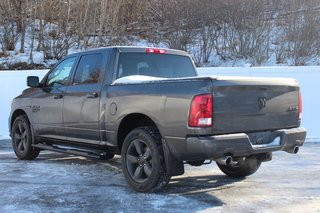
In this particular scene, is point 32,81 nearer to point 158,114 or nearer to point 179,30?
point 158,114

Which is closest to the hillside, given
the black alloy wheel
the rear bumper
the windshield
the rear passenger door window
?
the windshield

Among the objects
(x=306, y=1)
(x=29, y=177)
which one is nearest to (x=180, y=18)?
(x=306, y=1)

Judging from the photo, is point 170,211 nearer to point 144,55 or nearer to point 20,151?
point 144,55

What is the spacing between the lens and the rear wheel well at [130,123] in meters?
6.08

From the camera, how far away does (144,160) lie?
6000mm

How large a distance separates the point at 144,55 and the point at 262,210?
2.87 m

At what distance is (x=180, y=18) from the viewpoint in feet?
57.8

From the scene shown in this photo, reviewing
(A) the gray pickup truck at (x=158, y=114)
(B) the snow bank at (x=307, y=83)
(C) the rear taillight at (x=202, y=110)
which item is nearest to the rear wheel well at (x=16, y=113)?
(A) the gray pickup truck at (x=158, y=114)

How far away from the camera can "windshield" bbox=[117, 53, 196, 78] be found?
22.0 feet

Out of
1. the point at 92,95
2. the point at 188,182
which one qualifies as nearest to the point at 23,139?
the point at 92,95

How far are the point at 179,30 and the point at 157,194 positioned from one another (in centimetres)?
1218

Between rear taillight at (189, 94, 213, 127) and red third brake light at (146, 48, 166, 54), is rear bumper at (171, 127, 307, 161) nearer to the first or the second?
rear taillight at (189, 94, 213, 127)

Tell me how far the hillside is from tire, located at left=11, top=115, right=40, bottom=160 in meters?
9.24

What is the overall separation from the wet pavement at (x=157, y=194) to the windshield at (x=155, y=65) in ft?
5.02
